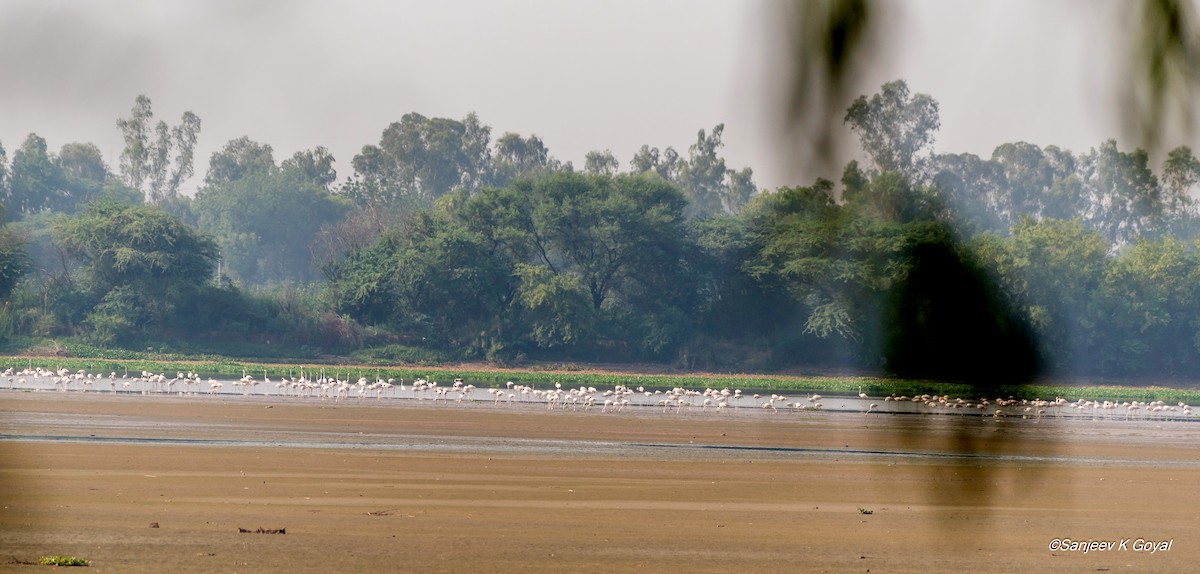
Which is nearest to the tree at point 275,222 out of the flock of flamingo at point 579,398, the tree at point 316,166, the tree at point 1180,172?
the tree at point 316,166

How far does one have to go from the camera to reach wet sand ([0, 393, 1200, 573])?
18.6 m

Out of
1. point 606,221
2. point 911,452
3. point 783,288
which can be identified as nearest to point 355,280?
point 606,221

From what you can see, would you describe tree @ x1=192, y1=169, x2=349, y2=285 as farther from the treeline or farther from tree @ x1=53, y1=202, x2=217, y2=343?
tree @ x1=53, y1=202, x2=217, y2=343

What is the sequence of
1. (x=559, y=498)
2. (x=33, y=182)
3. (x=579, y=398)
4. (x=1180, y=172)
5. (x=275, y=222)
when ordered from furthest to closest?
(x=275, y=222), (x=33, y=182), (x=579, y=398), (x=559, y=498), (x=1180, y=172)

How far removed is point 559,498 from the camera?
24.4 metres

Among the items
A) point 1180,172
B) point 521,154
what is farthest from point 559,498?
point 521,154

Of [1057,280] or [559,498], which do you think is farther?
[1057,280]

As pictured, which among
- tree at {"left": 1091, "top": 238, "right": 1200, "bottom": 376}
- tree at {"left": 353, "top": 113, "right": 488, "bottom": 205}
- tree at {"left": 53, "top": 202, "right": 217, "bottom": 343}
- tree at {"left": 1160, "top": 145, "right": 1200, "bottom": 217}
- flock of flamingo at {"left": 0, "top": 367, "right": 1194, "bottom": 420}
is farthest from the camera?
tree at {"left": 353, "top": 113, "right": 488, "bottom": 205}

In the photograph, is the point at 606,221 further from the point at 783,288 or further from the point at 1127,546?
the point at 1127,546

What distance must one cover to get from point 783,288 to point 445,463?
6935 cm

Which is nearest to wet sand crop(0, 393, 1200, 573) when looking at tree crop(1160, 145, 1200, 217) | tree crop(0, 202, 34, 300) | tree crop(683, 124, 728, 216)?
tree crop(1160, 145, 1200, 217)

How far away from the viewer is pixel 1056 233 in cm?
9075

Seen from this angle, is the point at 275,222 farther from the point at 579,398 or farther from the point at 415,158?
the point at 579,398

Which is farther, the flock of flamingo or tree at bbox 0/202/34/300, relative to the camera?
tree at bbox 0/202/34/300
